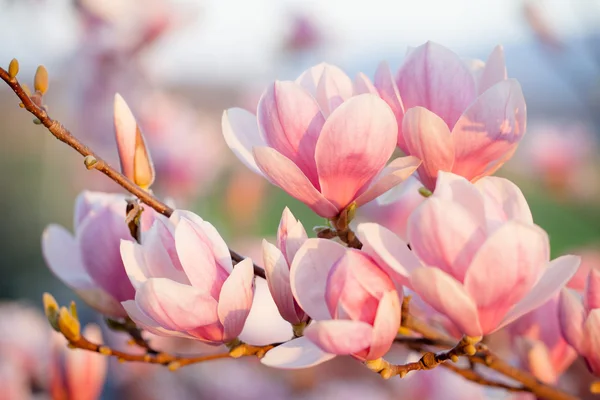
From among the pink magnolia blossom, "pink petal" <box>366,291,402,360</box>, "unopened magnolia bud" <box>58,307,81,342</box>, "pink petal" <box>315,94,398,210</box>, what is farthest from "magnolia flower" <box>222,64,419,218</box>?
the pink magnolia blossom

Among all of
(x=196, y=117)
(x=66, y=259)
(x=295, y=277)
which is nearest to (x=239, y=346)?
(x=295, y=277)

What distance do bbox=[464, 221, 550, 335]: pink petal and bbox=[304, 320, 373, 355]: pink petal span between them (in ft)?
0.22

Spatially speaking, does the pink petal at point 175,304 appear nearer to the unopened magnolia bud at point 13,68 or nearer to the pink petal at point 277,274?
the pink petal at point 277,274

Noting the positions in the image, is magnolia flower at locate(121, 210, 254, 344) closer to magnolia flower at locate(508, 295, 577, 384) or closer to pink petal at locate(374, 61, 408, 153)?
pink petal at locate(374, 61, 408, 153)

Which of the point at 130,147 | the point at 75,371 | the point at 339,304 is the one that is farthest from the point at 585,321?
the point at 75,371

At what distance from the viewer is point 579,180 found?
2154 mm

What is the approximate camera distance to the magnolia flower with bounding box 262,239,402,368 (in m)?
0.39

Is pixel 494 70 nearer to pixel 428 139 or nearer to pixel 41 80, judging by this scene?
pixel 428 139

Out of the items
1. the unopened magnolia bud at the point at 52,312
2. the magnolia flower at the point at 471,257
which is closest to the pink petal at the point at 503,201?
the magnolia flower at the point at 471,257

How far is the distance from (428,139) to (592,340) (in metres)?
0.21

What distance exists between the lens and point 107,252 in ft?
1.75

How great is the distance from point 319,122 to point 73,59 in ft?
4.28

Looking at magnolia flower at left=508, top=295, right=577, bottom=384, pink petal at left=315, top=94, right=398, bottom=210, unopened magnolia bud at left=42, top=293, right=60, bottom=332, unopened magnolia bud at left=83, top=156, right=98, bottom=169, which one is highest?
unopened magnolia bud at left=83, top=156, right=98, bottom=169

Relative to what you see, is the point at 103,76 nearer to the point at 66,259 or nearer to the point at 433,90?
the point at 66,259
